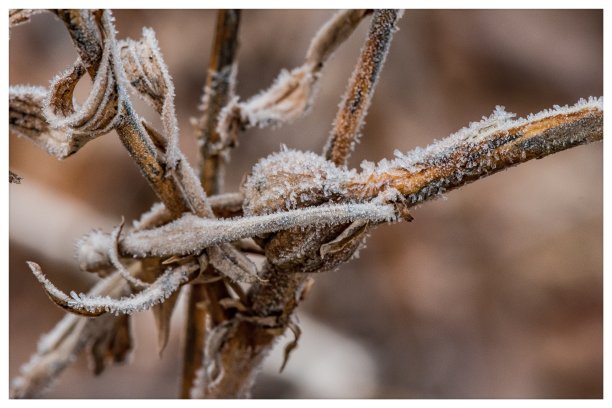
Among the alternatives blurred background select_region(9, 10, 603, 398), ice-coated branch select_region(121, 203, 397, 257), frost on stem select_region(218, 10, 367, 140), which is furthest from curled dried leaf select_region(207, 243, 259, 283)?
blurred background select_region(9, 10, 603, 398)

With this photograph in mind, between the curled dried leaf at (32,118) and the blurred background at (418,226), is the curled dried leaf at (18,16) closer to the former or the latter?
the curled dried leaf at (32,118)

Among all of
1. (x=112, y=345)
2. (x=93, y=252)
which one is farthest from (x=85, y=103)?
(x=112, y=345)

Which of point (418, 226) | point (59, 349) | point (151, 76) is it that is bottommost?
point (59, 349)

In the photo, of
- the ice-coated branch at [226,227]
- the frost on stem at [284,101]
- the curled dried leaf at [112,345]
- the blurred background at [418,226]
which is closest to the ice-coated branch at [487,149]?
the ice-coated branch at [226,227]

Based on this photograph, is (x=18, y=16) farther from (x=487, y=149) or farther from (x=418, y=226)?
(x=418, y=226)

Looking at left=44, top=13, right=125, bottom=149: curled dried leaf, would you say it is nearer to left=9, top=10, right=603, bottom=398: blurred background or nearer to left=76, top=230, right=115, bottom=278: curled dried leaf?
left=76, top=230, right=115, bottom=278: curled dried leaf

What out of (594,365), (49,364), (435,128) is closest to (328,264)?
(49,364)
